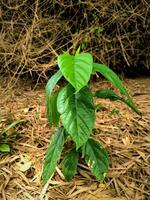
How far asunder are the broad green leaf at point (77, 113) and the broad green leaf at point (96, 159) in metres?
0.19

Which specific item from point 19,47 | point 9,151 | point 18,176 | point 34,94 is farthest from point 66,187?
point 19,47

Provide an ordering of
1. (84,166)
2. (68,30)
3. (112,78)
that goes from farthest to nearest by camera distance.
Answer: (68,30) < (84,166) < (112,78)

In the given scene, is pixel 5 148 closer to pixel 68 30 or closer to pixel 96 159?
pixel 96 159

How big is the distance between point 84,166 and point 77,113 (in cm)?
36

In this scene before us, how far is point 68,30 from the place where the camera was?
Result: 232 centimetres

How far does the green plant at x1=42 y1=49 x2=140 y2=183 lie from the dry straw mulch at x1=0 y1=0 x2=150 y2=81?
35.2 inches

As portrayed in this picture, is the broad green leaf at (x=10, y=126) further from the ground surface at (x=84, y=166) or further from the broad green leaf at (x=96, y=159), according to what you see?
the broad green leaf at (x=96, y=159)

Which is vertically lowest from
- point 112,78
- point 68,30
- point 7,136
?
point 7,136

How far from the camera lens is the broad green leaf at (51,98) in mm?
1326

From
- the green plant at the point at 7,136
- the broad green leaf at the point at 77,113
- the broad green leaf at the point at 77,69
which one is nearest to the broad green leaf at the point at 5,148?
the green plant at the point at 7,136

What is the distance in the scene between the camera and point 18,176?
1530 mm

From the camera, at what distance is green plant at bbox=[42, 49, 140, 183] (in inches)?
46.8

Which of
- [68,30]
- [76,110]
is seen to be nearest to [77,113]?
[76,110]

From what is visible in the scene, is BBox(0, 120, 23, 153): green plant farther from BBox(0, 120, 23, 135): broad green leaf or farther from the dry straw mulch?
the dry straw mulch
